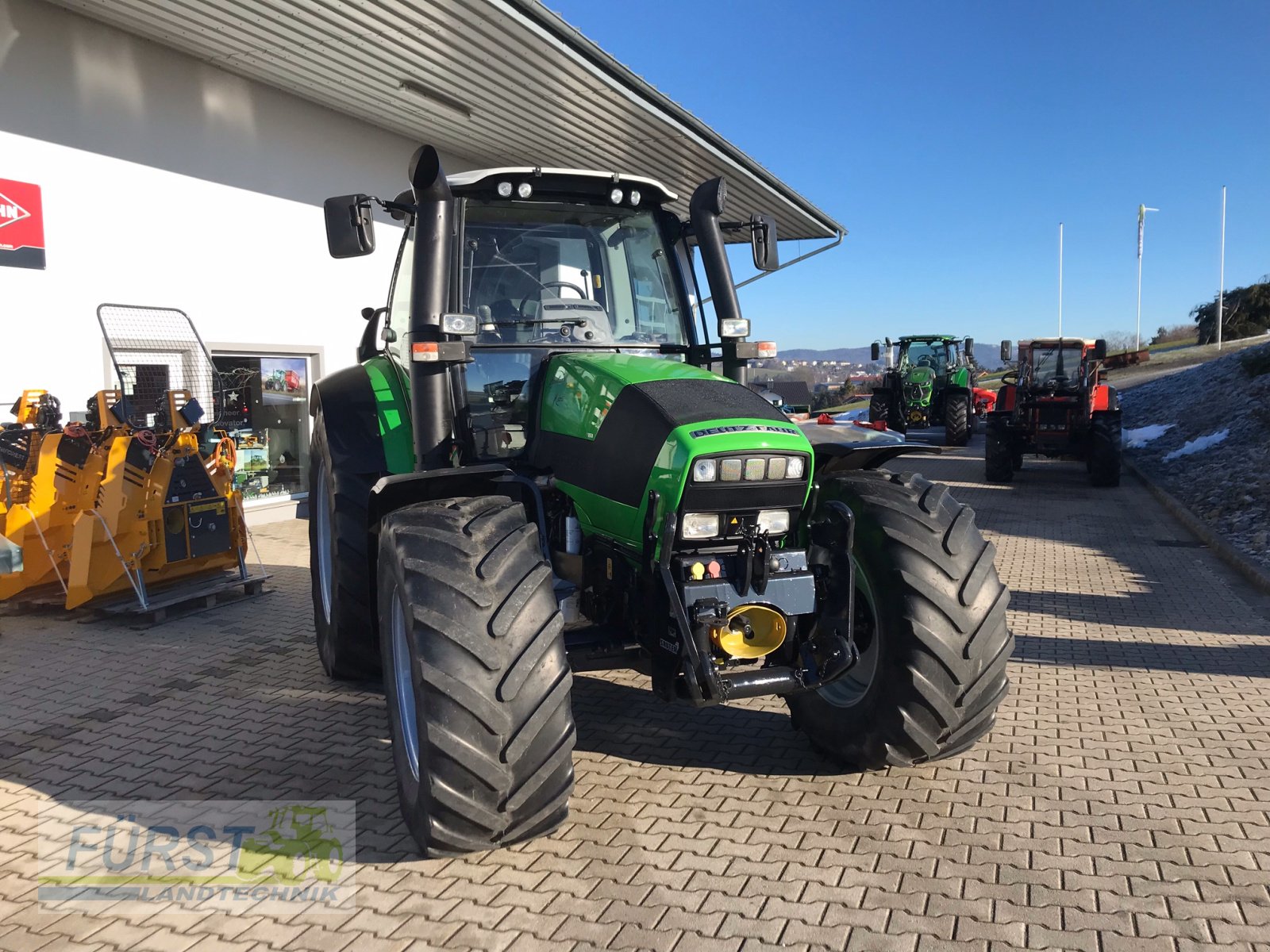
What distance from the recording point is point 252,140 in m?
9.87

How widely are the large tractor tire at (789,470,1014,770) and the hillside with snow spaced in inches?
228

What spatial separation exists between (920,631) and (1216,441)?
1352 centimetres

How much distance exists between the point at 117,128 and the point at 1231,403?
56.1ft

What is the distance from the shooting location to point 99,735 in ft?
14.3

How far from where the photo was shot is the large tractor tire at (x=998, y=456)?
46.9ft

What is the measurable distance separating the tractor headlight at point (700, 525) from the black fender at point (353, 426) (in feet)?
6.14

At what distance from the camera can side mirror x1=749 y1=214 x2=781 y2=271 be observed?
14.6ft

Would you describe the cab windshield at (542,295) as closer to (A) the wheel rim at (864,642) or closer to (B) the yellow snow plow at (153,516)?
(A) the wheel rim at (864,642)

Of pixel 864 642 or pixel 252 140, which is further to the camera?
pixel 252 140

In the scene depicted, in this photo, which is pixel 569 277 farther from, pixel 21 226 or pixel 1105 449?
pixel 1105 449

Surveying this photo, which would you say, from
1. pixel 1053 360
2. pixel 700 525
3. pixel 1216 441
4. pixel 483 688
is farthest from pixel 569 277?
pixel 1053 360

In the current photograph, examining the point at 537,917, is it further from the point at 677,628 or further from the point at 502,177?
the point at 502,177

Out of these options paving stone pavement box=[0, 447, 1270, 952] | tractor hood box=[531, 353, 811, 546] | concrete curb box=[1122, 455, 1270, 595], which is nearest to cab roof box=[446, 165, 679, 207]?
tractor hood box=[531, 353, 811, 546]

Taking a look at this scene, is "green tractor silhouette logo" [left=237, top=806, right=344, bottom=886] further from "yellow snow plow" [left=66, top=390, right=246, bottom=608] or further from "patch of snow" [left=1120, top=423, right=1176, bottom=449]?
"patch of snow" [left=1120, top=423, right=1176, bottom=449]
